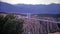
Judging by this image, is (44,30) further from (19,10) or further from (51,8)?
(19,10)

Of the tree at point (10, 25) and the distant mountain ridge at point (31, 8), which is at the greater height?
the distant mountain ridge at point (31, 8)

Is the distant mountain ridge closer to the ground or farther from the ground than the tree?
farther from the ground

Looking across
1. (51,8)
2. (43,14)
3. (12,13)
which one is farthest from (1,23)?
(51,8)

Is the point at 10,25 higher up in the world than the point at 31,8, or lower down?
lower down
